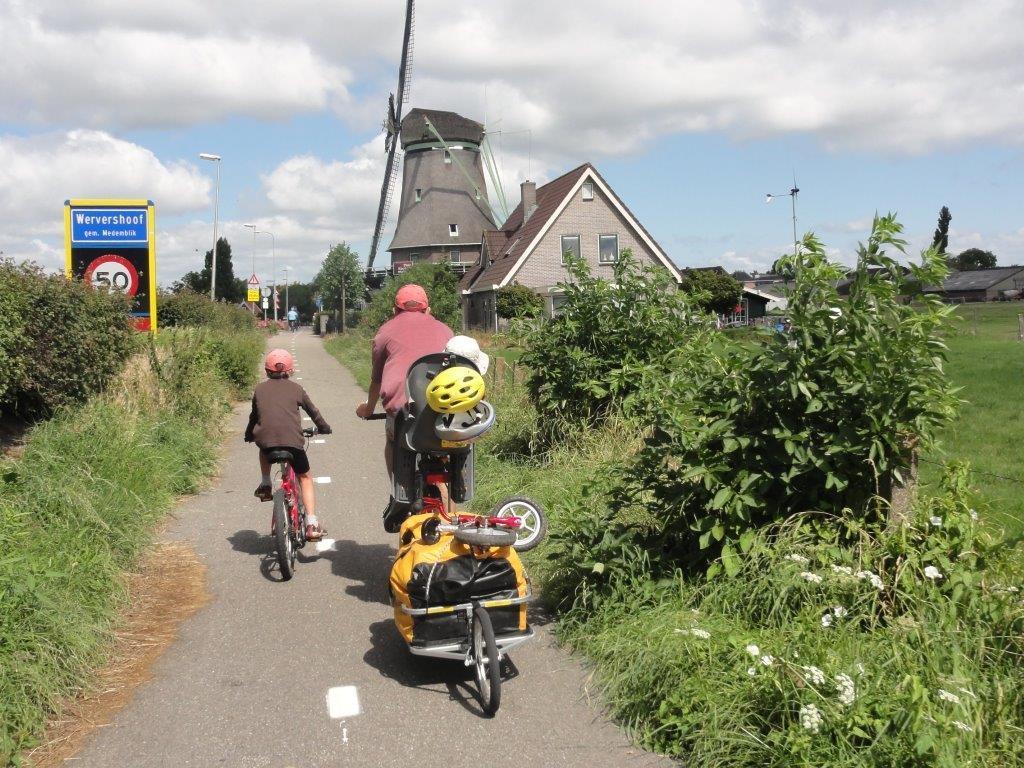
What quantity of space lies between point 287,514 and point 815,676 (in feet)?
13.6

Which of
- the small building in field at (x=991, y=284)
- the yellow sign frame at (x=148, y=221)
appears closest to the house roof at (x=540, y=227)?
the yellow sign frame at (x=148, y=221)

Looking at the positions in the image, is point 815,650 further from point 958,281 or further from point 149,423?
point 958,281

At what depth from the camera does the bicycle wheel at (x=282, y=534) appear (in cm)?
665

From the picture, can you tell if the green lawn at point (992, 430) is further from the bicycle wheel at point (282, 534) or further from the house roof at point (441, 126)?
the house roof at point (441, 126)

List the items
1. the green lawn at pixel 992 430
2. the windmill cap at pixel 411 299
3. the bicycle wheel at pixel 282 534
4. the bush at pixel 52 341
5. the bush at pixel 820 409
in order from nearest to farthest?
the bush at pixel 820 409, the green lawn at pixel 992 430, the windmill cap at pixel 411 299, the bicycle wheel at pixel 282 534, the bush at pixel 52 341

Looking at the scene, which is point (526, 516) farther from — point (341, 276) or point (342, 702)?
point (341, 276)

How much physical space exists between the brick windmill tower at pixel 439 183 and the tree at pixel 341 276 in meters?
3.38

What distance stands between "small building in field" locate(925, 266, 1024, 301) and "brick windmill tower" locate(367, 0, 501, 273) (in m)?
60.7

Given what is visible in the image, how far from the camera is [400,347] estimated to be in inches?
246

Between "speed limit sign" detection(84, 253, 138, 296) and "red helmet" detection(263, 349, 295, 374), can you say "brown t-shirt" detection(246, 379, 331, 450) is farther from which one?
"speed limit sign" detection(84, 253, 138, 296)

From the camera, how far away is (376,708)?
180 inches

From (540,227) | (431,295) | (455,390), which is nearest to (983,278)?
(540,227)

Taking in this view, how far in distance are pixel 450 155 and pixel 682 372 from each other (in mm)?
66765

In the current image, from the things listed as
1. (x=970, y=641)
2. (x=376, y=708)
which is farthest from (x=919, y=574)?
(x=376, y=708)
